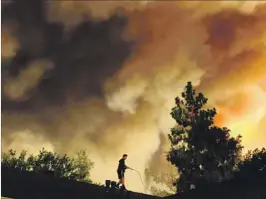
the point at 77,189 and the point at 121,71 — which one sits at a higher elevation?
the point at 121,71

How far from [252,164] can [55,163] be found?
112 inches

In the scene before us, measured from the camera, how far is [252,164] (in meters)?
7.76

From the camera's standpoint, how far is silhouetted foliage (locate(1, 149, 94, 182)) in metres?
7.87

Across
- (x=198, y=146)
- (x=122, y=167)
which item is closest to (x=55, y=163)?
(x=122, y=167)

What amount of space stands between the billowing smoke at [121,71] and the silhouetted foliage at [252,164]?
211 millimetres

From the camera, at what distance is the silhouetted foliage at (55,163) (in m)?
7.87

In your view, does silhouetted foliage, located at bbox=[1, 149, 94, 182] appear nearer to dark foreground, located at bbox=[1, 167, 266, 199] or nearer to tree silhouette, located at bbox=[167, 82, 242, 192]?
dark foreground, located at bbox=[1, 167, 266, 199]

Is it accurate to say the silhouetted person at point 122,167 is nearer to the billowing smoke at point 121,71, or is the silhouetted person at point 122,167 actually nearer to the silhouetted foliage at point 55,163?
the billowing smoke at point 121,71

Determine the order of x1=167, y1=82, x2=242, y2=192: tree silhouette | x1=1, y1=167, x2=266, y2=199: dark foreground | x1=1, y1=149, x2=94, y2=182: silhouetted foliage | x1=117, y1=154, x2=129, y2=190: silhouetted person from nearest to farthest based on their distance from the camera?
x1=1, y1=167, x2=266, y2=199: dark foreground < x1=1, y1=149, x2=94, y2=182: silhouetted foliage < x1=167, y1=82, x2=242, y2=192: tree silhouette < x1=117, y1=154, x2=129, y2=190: silhouetted person

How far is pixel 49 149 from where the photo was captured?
8172 millimetres

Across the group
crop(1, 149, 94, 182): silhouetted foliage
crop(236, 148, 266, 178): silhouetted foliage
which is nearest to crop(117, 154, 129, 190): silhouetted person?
crop(1, 149, 94, 182): silhouetted foliage

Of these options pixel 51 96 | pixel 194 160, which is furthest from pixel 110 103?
pixel 194 160

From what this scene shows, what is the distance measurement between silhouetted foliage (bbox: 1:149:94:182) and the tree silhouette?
1.29 m

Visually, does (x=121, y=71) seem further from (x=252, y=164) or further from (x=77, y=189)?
(x=252, y=164)
